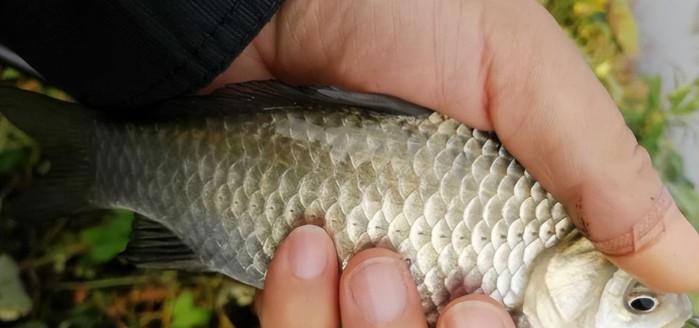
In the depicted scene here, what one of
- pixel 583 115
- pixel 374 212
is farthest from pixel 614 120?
pixel 374 212

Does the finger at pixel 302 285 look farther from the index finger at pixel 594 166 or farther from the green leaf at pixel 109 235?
the green leaf at pixel 109 235

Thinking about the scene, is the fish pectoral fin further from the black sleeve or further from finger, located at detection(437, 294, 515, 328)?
finger, located at detection(437, 294, 515, 328)

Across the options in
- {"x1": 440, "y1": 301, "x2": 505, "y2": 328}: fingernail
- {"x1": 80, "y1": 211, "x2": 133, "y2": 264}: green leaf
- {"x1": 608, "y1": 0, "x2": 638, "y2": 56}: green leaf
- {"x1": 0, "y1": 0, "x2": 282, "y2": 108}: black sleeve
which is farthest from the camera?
{"x1": 608, "y1": 0, "x2": 638, "y2": 56}: green leaf

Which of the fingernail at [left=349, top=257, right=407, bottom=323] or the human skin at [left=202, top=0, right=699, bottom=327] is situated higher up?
the human skin at [left=202, top=0, right=699, bottom=327]

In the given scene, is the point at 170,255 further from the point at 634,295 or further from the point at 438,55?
the point at 634,295

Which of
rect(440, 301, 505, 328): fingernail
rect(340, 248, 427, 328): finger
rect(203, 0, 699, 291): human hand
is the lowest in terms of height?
rect(340, 248, 427, 328): finger

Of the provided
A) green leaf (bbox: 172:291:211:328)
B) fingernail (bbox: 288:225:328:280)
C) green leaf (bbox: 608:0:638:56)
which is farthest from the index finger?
green leaf (bbox: 608:0:638:56)

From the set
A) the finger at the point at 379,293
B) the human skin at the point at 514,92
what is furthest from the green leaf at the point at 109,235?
the finger at the point at 379,293
